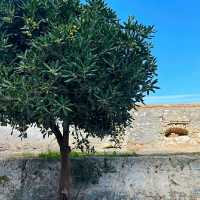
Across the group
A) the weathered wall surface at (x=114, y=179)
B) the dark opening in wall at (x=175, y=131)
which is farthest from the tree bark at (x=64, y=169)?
the dark opening in wall at (x=175, y=131)

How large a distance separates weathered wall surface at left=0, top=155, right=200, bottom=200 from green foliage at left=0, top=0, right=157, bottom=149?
1.33m

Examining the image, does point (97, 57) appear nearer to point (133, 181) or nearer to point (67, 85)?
point (67, 85)

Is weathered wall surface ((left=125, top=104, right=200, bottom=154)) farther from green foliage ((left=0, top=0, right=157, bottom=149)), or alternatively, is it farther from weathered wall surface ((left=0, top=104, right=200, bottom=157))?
green foliage ((left=0, top=0, right=157, bottom=149))

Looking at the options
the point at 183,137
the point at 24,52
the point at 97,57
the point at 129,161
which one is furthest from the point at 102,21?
the point at 183,137

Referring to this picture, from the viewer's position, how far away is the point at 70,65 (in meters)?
7.83

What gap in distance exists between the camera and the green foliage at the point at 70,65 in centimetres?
791

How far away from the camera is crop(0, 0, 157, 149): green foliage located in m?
7.91

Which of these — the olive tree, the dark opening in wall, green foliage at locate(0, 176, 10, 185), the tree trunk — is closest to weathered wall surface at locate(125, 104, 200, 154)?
the dark opening in wall

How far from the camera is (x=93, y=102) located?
8.12 meters

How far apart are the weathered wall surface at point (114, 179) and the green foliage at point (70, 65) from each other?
1.33 metres

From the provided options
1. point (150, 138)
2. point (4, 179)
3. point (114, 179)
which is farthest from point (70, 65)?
point (150, 138)

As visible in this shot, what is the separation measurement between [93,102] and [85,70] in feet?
2.03

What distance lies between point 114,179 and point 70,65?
311 cm

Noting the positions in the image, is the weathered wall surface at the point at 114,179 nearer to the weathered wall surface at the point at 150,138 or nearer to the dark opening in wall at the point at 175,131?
the weathered wall surface at the point at 150,138
